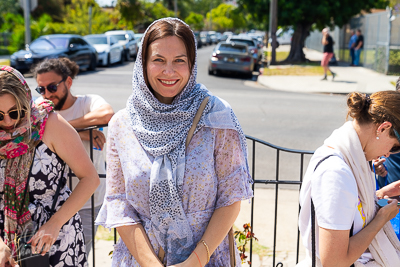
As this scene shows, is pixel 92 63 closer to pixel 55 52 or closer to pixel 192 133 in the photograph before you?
pixel 55 52

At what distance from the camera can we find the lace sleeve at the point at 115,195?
2.13 metres

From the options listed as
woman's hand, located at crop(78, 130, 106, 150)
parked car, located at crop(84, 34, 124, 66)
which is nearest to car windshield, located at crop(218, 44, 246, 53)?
parked car, located at crop(84, 34, 124, 66)

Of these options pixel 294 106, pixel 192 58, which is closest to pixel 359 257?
pixel 192 58

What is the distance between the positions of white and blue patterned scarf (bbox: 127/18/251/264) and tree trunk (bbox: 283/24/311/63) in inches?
974

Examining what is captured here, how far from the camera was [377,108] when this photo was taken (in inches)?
81.3

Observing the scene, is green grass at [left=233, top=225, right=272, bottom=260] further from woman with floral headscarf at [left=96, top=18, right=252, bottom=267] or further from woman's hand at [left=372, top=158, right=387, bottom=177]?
woman with floral headscarf at [left=96, top=18, right=252, bottom=267]

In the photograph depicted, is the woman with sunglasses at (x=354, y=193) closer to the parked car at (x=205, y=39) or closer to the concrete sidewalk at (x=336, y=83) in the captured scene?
the concrete sidewalk at (x=336, y=83)

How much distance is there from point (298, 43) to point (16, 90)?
2542 cm

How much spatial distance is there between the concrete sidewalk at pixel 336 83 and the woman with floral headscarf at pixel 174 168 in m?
13.1

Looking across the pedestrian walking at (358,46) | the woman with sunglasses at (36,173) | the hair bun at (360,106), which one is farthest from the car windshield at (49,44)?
the hair bun at (360,106)

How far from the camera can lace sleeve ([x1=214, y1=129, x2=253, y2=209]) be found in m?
2.08

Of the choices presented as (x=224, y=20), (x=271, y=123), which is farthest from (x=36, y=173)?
(x=224, y=20)

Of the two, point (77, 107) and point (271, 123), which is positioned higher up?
point (77, 107)

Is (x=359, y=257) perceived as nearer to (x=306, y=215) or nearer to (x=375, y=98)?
(x=306, y=215)
